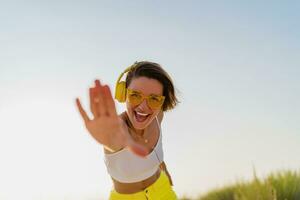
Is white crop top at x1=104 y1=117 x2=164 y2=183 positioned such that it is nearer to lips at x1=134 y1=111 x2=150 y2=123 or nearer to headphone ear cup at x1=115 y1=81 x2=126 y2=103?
lips at x1=134 y1=111 x2=150 y2=123

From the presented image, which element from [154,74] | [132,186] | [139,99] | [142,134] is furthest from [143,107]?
[132,186]

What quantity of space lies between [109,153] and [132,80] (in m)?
0.77

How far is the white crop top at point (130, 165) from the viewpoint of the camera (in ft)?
17.2

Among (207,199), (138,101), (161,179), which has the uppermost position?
(138,101)

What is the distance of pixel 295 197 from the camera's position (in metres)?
11.1

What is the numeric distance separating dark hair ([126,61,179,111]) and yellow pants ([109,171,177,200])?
877 millimetres

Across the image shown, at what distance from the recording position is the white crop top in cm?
524

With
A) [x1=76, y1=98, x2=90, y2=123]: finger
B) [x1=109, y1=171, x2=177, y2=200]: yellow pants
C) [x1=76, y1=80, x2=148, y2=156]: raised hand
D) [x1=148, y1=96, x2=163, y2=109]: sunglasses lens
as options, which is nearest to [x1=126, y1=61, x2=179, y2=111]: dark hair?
[x1=148, y1=96, x2=163, y2=109]: sunglasses lens

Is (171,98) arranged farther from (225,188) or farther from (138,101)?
(225,188)

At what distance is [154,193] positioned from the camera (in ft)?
18.2

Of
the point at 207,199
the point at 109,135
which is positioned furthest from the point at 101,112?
the point at 207,199

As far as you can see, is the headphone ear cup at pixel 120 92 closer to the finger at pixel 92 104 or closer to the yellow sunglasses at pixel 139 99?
the yellow sunglasses at pixel 139 99

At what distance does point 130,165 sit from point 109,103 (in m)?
2.30

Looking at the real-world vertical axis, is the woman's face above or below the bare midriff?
above
